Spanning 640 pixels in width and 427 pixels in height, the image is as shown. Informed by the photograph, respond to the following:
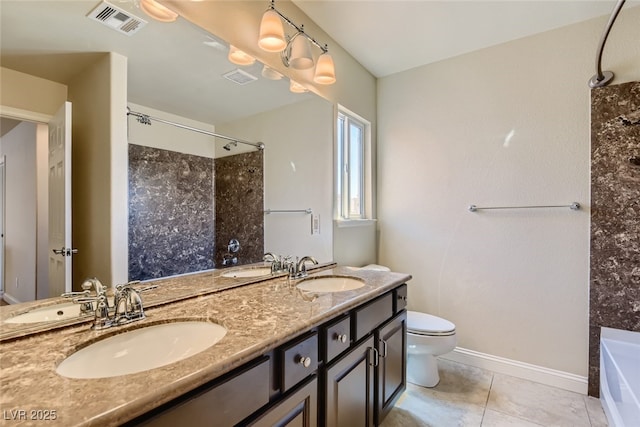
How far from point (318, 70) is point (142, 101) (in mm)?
1140

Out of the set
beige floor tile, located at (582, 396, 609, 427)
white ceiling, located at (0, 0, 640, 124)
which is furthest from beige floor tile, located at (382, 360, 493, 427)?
white ceiling, located at (0, 0, 640, 124)

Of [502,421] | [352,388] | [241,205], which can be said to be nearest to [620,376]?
[502,421]

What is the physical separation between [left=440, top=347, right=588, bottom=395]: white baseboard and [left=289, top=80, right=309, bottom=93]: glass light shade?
89.7 inches

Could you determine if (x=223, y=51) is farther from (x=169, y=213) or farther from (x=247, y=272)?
(x=247, y=272)

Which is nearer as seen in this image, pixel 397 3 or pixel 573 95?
pixel 397 3

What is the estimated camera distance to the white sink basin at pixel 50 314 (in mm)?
Result: 899

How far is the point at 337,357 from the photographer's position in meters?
1.21

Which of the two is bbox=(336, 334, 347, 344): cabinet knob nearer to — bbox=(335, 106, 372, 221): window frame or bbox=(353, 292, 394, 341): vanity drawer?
bbox=(353, 292, 394, 341): vanity drawer

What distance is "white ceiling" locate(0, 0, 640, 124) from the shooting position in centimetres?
93

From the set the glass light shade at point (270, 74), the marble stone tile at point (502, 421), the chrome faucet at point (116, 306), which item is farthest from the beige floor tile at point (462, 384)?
the glass light shade at point (270, 74)

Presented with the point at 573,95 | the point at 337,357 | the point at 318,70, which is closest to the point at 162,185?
the point at 337,357

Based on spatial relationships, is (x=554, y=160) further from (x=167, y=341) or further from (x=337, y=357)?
(x=167, y=341)

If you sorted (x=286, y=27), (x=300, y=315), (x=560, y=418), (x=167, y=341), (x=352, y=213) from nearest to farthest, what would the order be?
(x=167, y=341)
(x=300, y=315)
(x=560, y=418)
(x=286, y=27)
(x=352, y=213)

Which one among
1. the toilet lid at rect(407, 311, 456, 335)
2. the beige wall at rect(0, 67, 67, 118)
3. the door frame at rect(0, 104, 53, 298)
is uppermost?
the beige wall at rect(0, 67, 67, 118)
